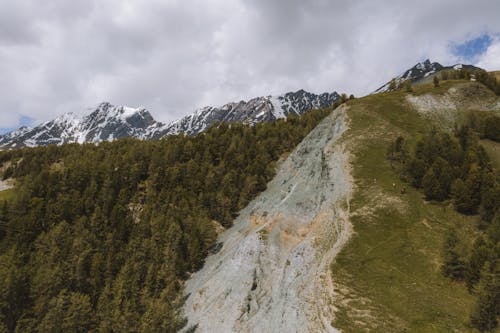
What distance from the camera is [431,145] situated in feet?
176

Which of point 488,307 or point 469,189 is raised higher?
point 469,189

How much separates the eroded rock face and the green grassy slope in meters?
2.19

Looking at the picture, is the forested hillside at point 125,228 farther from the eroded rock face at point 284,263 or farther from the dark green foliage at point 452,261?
the dark green foliage at point 452,261

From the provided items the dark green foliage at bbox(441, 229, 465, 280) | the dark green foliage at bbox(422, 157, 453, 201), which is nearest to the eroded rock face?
the dark green foliage at bbox(441, 229, 465, 280)

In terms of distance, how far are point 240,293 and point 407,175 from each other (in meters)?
35.0

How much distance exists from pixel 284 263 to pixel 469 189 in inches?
1157

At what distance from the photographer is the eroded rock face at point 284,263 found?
3428 cm

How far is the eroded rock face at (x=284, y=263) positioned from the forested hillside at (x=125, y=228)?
639cm

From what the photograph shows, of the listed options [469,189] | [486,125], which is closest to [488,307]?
[469,189]

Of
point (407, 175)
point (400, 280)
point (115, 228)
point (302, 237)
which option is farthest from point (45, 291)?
point (407, 175)

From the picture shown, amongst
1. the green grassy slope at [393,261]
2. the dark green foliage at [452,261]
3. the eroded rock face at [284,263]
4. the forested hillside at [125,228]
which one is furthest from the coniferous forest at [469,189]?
the forested hillside at [125,228]

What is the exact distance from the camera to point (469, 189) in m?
41.3

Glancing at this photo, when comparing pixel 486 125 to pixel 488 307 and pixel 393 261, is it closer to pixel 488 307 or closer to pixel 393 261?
pixel 393 261

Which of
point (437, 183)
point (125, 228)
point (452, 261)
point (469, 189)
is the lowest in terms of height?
point (452, 261)
